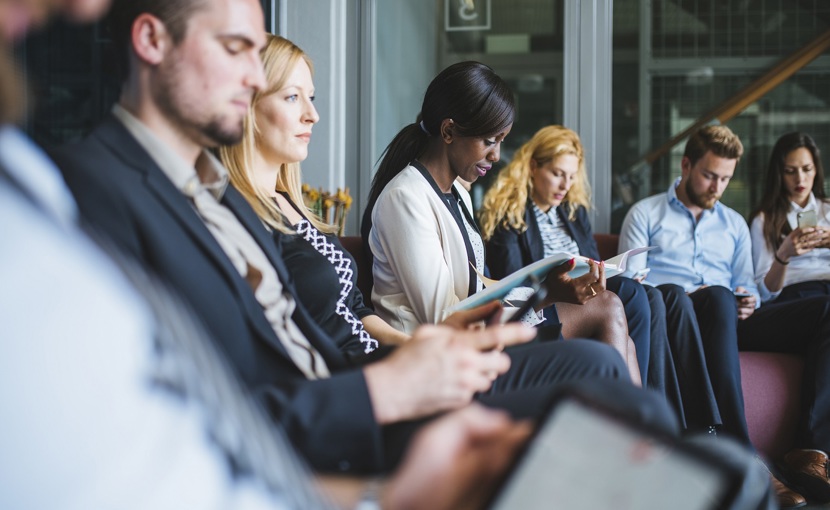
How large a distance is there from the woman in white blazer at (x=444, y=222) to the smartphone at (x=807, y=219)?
1146 millimetres

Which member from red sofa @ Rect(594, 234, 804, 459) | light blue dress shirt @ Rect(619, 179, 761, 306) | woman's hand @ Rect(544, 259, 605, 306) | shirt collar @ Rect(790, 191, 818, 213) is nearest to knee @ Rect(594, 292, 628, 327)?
woman's hand @ Rect(544, 259, 605, 306)

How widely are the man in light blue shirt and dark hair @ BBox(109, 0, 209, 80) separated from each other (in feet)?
7.24

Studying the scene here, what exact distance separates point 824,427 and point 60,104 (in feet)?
8.19

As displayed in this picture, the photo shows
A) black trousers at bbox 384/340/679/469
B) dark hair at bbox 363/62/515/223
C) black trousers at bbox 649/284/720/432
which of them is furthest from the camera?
black trousers at bbox 649/284/720/432

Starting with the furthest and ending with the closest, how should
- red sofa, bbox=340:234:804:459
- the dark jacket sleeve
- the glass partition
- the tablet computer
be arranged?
the glass partition, the dark jacket sleeve, red sofa, bbox=340:234:804:459, the tablet computer

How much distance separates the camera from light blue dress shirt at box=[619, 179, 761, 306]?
3453 mm

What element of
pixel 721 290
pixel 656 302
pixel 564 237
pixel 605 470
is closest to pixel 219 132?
pixel 605 470

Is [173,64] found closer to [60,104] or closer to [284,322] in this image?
[284,322]

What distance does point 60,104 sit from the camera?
5.16 ft

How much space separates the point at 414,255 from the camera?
199cm

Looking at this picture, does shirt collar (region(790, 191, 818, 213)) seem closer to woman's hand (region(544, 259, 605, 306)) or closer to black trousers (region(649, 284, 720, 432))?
black trousers (region(649, 284, 720, 432))

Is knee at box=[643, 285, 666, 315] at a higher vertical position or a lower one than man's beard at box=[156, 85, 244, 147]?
lower

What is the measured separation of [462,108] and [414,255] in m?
0.55

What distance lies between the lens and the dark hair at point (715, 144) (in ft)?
11.0
